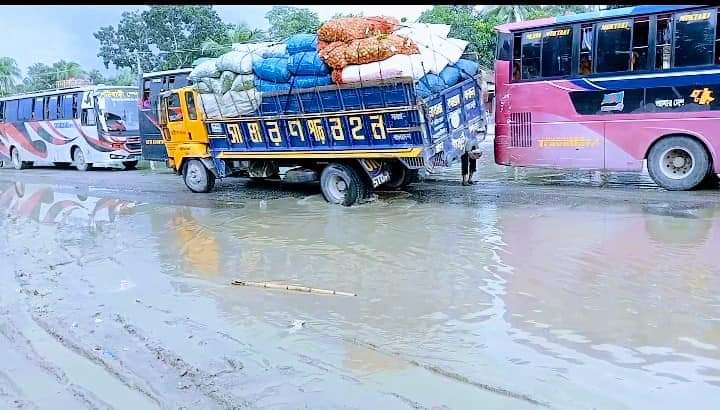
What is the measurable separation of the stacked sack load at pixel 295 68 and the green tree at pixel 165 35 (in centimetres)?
1915

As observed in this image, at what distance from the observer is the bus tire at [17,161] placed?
2355 centimetres

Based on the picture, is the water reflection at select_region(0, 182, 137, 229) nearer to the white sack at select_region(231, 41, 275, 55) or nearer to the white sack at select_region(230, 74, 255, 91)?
the white sack at select_region(230, 74, 255, 91)

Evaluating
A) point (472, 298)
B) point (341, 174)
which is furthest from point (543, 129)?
point (472, 298)

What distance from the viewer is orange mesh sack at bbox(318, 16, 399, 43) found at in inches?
375

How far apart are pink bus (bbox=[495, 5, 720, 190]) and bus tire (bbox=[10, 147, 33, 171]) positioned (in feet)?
64.0

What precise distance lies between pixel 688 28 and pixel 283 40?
255 inches

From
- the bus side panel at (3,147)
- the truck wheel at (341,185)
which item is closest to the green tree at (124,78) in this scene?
the bus side panel at (3,147)

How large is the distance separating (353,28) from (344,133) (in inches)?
63.8

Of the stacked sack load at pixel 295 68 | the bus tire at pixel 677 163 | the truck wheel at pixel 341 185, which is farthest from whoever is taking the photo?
the truck wheel at pixel 341 185

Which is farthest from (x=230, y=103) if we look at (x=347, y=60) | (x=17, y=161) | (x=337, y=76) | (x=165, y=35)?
(x=165, y=35)

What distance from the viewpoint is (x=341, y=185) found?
10.5 meters

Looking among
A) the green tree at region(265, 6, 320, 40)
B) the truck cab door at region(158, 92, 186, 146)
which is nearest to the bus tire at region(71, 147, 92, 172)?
the green tree at region(265, 6, 320, 40)

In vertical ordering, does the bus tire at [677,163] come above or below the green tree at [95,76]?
below

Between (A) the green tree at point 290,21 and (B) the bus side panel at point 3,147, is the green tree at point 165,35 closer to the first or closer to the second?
(A) the green tree at point 290,21
